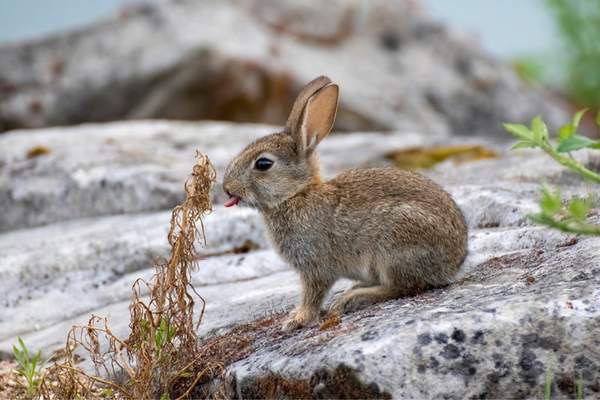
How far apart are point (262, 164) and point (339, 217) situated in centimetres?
70

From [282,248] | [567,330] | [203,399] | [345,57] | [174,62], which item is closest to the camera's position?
[567,330]

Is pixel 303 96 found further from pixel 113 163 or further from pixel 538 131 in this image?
pixel 113 163

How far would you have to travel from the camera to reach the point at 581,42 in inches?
582

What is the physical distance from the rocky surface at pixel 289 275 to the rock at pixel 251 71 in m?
3.14

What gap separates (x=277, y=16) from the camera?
16.5 metres

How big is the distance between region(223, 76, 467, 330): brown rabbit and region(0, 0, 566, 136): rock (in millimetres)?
8690

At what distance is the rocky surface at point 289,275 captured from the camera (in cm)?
444

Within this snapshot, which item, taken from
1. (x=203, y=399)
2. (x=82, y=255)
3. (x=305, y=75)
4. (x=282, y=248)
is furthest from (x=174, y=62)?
(x=203, y=399)

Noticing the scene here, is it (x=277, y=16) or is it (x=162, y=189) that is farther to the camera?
(x=277, y=16)

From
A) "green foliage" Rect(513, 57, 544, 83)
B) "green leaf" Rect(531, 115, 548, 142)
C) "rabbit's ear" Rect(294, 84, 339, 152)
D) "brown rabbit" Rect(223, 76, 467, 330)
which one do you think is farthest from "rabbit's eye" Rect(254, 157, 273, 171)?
"green foliage" Rect(513, 57, 544, 83)

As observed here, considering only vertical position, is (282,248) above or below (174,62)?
below

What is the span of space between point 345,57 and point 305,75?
1557mm

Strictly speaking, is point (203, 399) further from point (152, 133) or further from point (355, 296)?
point (152, 133)

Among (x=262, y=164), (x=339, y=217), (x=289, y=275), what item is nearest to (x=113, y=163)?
(x=289, y=275)
